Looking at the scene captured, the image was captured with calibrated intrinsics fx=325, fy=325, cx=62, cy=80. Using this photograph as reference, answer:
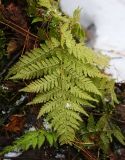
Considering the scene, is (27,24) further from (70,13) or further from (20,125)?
(20,125)

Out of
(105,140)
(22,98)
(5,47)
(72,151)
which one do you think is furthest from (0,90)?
(105,140)

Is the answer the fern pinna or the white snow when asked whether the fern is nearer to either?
the fern pinna

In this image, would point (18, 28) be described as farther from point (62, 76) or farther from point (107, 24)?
point (107, 24)

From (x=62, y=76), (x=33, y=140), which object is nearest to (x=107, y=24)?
(x=62, y=76)

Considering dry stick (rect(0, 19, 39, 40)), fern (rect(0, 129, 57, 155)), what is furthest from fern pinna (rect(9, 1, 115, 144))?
dry stick (rect(0, 19, 39, 40))

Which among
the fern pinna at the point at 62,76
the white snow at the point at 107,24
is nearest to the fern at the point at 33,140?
the fern pinna at the point at 62,76
